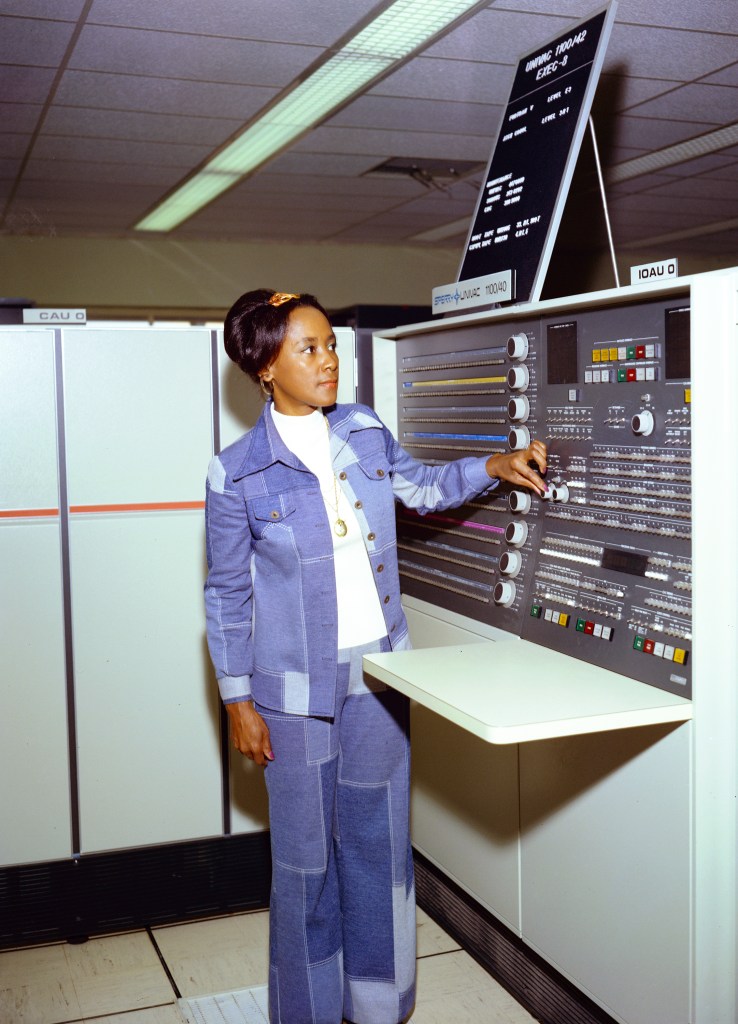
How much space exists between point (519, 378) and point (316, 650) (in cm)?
71

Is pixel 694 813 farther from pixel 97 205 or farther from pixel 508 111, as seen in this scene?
pixel 97 205

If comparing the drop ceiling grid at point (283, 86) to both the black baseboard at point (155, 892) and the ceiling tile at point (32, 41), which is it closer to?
the ceiling tile at point (32, 41)

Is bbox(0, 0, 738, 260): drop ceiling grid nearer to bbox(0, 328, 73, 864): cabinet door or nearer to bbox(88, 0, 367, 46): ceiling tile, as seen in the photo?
bbox(88, 0, 367, 46): ceiling tile

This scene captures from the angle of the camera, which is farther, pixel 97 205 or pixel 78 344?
pixel 97 205

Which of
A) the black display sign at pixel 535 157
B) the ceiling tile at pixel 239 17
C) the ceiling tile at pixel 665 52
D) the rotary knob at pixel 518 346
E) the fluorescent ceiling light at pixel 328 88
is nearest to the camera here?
the rotary knob at pixel 518 346

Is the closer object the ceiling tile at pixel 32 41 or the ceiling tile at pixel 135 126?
the ceiling tile at pixel 32 41

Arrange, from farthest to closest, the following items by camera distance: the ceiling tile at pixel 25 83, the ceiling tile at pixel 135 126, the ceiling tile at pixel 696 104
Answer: the ceiling tile at pixel 135 126, the ceiling tile at pixel 696 104, the ceiling tile at pixel 25 83

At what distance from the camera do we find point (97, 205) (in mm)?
7602

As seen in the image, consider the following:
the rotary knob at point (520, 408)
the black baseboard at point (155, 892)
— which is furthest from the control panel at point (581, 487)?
the black baseboard at point (155, 892)

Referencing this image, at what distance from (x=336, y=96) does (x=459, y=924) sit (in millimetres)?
4215

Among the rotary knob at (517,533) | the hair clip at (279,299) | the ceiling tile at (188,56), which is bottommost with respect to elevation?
the rotary knob at (517,533)

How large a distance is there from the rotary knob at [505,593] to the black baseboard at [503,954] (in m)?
0.77

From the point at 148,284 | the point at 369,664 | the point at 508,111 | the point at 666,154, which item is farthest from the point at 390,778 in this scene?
the point at 148,284

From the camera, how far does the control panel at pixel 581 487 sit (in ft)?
5.67
